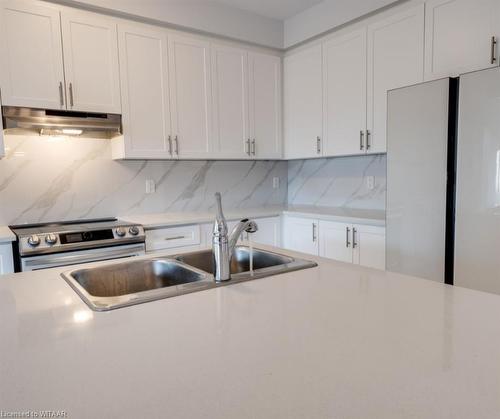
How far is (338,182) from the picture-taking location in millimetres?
3717

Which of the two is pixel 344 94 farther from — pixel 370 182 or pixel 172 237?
pixel 172 237

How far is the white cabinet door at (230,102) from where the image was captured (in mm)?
3320

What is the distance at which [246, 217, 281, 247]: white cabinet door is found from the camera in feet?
11.1

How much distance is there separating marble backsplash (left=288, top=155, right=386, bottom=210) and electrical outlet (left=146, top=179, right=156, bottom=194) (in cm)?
155

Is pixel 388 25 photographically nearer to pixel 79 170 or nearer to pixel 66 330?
pixel 79 170

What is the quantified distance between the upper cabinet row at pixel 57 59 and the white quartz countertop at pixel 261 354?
6.13ft

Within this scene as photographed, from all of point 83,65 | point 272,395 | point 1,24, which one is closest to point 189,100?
point 83,65

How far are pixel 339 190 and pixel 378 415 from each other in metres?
3.26

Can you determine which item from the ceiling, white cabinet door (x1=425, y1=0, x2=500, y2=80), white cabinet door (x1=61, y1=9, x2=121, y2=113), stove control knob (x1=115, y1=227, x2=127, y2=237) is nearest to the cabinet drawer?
stove control knob (x1=115, y1=227, x2=127, y2=237)

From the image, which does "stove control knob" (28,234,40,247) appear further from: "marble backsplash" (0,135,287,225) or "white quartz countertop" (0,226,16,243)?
"marble backsplash" (0,135,287,225)

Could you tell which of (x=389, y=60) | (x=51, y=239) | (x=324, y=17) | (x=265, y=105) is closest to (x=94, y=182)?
(x=51, y=239)

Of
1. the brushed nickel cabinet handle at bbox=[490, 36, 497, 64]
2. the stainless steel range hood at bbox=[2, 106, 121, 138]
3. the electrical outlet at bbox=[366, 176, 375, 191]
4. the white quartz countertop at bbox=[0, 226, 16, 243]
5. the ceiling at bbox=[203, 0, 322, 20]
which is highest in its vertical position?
the ceiling at bbox=[203, 0, 322, 20]

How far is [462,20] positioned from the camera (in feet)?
7.76

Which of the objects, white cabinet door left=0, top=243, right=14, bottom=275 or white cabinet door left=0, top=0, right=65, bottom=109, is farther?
white cabinet door left=0, top=0, right=65, bottom=109
